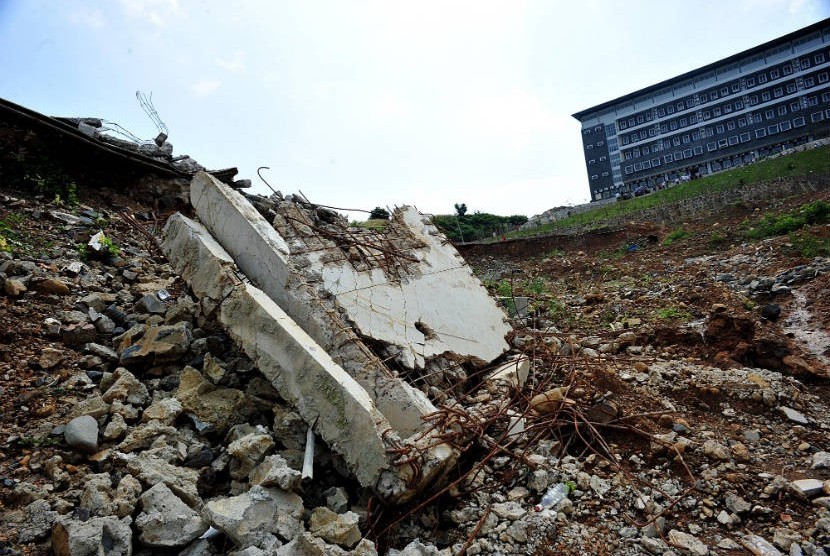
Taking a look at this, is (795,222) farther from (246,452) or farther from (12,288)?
(12,288)

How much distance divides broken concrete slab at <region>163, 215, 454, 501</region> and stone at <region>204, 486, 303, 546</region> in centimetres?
44

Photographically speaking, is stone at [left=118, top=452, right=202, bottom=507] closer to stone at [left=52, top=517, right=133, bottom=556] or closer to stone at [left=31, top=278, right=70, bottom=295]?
stone at [left=52, top=517, right=133, bottom=556]

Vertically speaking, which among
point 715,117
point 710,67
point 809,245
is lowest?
point 809,245

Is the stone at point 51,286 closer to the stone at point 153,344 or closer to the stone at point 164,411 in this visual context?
the stone at point 153,344

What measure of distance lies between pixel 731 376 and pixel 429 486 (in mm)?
2810

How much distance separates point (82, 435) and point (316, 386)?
1.35 meters

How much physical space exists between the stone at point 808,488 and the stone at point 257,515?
9.01ft

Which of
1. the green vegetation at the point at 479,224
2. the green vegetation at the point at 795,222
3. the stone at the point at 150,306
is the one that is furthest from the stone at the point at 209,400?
the green vegetation at the point at 479,224

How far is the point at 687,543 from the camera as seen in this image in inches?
90.0

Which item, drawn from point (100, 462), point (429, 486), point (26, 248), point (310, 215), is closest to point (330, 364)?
point (429, 486)

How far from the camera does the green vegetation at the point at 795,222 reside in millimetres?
8852

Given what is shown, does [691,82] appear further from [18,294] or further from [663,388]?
[18,294]

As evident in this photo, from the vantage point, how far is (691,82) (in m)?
38.2

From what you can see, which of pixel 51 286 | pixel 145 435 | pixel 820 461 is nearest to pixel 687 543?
pixel 820 461
